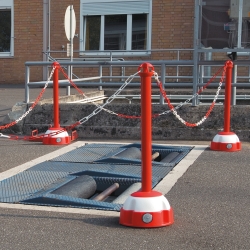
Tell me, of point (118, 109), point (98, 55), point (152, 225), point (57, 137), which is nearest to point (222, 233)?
point (152, 225)

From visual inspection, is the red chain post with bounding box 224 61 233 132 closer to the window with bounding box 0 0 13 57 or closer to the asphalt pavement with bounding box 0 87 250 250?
the asphalt pavement with bounding box 0 87 250 250

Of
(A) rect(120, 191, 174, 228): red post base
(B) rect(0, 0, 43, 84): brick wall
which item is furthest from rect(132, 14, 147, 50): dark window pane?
(A) rect(120, 191, 174, 228): red post base

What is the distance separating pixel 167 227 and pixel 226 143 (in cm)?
391

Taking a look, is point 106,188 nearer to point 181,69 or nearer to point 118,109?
point 118,109

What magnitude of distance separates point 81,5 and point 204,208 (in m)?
18.6

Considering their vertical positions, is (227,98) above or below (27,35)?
below

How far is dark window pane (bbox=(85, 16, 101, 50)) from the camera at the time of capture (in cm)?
2305

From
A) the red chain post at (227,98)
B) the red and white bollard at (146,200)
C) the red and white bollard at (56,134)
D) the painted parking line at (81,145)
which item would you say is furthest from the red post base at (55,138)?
the red and white bollard at (146,200)

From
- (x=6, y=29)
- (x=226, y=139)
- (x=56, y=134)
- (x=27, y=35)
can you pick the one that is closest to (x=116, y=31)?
(x=27, y=35)

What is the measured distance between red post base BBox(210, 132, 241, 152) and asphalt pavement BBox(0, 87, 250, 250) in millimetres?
1881

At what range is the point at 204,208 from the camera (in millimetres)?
5184

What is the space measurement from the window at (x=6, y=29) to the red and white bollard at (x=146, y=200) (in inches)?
786

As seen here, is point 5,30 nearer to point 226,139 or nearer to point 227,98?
point 227,98

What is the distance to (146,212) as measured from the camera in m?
4.54
